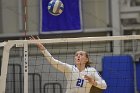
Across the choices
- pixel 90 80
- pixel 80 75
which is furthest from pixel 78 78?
pixel 90 80

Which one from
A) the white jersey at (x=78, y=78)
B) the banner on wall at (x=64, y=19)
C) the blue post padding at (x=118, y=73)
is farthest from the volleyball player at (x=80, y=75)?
the banner on wall at (x=64, y=19)

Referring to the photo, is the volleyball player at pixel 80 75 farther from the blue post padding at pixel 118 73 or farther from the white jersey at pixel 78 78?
the blue post padding at pixel 118 73

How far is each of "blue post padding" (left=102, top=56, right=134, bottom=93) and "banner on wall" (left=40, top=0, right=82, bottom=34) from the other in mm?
757

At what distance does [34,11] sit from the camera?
247 inches

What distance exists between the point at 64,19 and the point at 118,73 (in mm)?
1236

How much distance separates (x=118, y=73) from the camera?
18.4 feet

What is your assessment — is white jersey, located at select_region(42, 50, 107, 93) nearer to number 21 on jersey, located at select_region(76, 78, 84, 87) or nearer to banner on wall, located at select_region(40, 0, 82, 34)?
number 21 on jersey, located at select_region(76, 78, 84, 87)

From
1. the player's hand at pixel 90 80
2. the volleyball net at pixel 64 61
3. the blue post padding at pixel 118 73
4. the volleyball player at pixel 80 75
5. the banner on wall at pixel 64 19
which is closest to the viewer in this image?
the player's hand at pixel 90 80

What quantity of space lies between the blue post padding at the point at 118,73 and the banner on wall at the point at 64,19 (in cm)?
76

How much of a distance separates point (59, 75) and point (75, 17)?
969 mm

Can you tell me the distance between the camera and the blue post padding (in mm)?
5496

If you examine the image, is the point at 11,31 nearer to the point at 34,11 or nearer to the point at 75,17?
the point at 34,11

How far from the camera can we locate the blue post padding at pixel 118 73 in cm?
550

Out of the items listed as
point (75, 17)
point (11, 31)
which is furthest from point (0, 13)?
point (75, 17)
